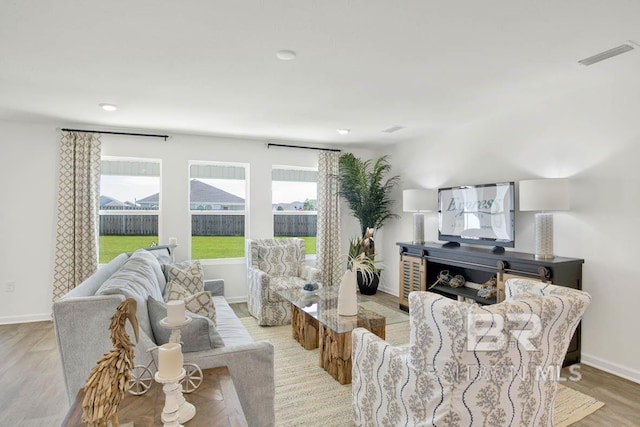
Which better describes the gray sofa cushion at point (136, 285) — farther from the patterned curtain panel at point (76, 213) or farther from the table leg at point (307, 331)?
the patterned curtain panel at point (76, 213)

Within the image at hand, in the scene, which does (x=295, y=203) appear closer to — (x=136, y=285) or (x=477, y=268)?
(x=477, y=268)

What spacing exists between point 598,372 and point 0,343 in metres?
5.62

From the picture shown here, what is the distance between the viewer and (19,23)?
6.88 ft

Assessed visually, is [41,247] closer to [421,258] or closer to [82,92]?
[82,92]

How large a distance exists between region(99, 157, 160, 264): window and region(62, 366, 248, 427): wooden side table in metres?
3.83

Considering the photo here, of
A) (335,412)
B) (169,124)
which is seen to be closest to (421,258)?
(335,412)

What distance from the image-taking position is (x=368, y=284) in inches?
223

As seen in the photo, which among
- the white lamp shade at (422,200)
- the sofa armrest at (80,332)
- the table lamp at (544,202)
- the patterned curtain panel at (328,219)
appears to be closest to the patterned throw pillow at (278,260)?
the patterned curtain panel at (328,219)

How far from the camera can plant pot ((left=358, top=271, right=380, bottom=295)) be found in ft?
18.5

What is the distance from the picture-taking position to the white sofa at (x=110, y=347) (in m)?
1.74

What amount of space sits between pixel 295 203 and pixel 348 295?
3.12 metres

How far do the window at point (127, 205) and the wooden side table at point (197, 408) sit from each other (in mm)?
3827

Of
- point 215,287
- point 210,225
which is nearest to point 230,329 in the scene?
point 215,287

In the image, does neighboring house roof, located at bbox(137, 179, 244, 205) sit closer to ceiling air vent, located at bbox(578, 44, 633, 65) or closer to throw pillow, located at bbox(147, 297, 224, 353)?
throw pillow, located at bbox(147, 297, 224, 353)
